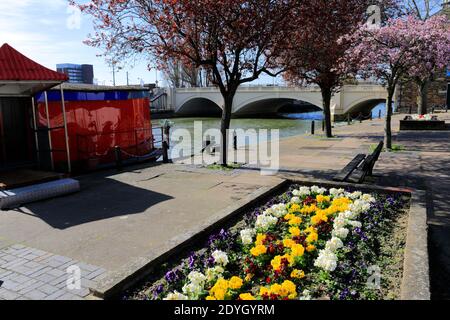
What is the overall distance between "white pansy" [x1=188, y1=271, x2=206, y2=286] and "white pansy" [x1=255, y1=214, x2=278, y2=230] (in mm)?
1667

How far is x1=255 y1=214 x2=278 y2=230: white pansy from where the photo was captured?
5359 millimetres

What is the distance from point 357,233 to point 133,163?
405 inches

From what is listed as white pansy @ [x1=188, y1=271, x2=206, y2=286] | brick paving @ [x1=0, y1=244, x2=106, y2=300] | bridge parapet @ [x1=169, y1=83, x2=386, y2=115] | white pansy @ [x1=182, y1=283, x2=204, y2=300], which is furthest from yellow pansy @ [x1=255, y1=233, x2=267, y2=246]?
bridge parapet @ [x1=169, y1=83, x2=386, y2=115]

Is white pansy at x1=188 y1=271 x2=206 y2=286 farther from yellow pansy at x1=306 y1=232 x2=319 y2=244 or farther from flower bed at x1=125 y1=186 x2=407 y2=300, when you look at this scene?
yellow pansy at x1=306 y1=232 x2=319 y2=244

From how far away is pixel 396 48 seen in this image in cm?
1287

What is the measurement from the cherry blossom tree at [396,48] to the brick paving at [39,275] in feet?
39.5

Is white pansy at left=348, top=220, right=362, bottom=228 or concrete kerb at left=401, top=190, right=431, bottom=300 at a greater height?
white pansy at left=348, top=220, right=362, bottom=228

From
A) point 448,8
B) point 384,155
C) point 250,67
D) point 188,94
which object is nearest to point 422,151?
point 384,155

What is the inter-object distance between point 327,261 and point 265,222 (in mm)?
1437

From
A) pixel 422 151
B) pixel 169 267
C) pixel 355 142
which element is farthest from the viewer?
pixel 355 142

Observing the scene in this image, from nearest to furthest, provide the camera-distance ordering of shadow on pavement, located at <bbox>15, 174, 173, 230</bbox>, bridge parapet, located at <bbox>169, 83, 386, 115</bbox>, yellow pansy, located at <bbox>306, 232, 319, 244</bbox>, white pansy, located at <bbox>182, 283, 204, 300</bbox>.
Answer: white pansy, located at <bbox>182, 283, 204, 300</bbox>
yellow pansy, located at <bbox>306, 232, 319, 244</bbox>
shadow on pavement, located at <bbox>15, 174, 173, 230</bbox>
bridge parapet, located at <bbox>169, 83, 386, 115</bbox>

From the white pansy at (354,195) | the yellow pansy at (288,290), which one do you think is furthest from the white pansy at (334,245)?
the white pansy at (354,195)
